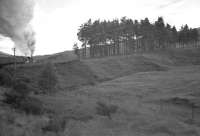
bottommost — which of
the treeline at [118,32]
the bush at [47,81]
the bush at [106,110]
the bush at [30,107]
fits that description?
the bush at [106,110]

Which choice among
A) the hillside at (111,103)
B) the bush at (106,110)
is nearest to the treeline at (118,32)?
the hillside at (111,103)

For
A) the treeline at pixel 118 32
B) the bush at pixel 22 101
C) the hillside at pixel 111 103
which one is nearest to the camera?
the hillside at pixel 111 103

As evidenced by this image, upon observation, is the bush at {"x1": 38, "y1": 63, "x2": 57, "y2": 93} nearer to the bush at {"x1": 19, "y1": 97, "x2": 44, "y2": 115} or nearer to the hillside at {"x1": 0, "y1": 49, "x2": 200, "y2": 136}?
the hillside at {"x1": 0, "y1": 49, "x2": 200, "y2": 136}

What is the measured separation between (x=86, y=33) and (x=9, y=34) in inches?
1535

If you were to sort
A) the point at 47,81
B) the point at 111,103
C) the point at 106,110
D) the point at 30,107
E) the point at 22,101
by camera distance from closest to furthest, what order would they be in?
the point at 30,107
the point at 22,101
the point at 106,110
the point at 111,103
the point at 47,81

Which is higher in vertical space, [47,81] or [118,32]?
[118,32]

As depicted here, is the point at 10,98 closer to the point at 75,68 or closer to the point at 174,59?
the point at 75,68

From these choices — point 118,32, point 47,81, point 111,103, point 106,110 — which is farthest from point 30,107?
point 118,32

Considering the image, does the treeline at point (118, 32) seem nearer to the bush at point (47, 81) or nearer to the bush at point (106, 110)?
the bush at point (47, 81)

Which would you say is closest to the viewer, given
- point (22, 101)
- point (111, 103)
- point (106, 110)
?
point (22, 101)

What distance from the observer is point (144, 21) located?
255 ft

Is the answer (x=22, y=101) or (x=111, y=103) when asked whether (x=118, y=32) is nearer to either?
(x=111, y=103)

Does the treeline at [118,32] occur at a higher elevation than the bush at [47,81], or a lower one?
higher

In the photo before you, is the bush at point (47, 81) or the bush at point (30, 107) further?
the bush at point (47, 81)
